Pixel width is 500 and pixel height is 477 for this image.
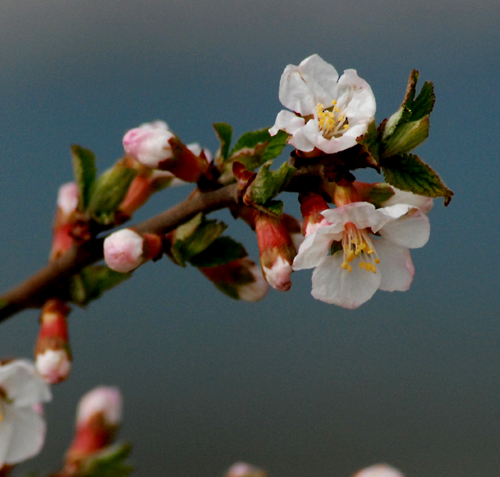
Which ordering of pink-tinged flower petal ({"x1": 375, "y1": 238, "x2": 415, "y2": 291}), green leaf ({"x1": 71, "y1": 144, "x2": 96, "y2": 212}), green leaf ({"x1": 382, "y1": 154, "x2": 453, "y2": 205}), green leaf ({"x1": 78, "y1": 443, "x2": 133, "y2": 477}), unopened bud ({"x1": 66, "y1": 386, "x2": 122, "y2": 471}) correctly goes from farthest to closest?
unopened bud ({"x1": 66, "y1": 386, "x2": 122, "y2": 471})
green leaf ({"x1": 78, "y1": 443, "x2": 133, "y2": 477})
green leaf ({"x1": 71, "y1": 144, "x2": 96, "y2": 212})
pink-tinged flower petal ({"x1": 375, "y1": 238, "x2": 415, "y2": 291})
green leaf ({"x1": 382, "y1": 154, "x2": 453, "y2": 205})

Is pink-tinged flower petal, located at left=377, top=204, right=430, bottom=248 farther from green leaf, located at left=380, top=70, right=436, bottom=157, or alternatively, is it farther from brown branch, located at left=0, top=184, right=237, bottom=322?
brown branch, located at left=0, top=184, right=237, bottom=322

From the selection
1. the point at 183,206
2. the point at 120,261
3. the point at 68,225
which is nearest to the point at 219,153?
the point at 183,206

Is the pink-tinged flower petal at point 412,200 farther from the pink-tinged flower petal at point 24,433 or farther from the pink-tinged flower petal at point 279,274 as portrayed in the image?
the pink-tinged flower petal at point 24,433

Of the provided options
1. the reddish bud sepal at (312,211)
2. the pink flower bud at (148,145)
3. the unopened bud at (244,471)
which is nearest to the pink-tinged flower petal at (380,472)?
the unopened bud at (244,471)

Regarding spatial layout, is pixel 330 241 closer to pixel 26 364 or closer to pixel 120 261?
pixel 120 261

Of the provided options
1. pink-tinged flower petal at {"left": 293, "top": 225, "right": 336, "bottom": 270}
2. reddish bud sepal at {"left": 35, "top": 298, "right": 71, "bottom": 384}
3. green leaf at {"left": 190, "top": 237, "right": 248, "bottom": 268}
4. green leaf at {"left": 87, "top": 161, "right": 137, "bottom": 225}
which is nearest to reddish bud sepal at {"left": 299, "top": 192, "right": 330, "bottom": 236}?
pink-tinged flower petal at {"left": 293, "top": 225, "right": 336, "bottom": 270}
